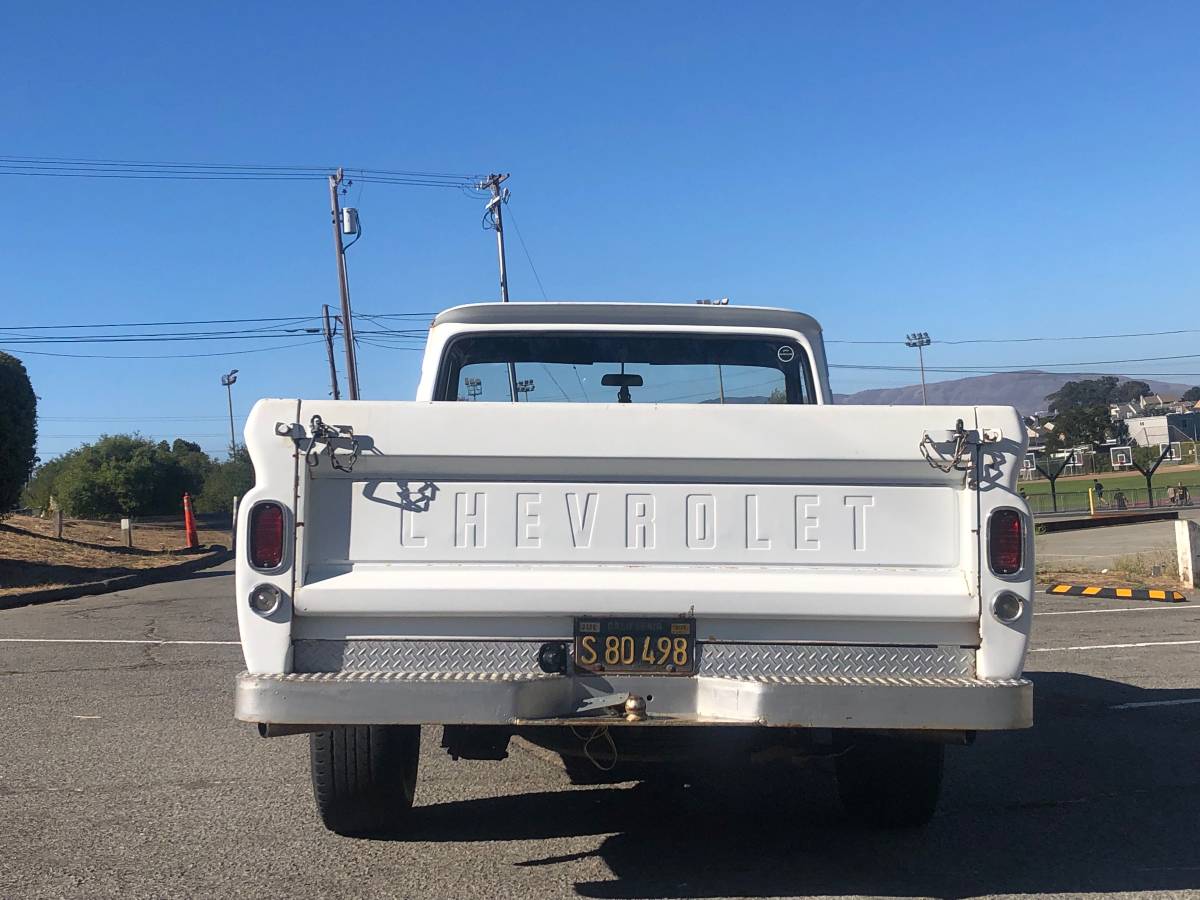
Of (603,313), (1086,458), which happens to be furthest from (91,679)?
(1086,458)

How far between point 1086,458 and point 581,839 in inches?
3073

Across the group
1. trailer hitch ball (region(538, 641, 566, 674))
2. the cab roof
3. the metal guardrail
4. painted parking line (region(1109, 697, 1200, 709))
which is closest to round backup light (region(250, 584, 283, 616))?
trailer hitch ball (region(538, 641, 566, 674))

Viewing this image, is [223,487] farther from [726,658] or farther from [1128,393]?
[1128,393]

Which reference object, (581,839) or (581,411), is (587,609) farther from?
(581,839)

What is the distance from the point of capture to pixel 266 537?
3.87 m

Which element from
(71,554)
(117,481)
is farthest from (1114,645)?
(117,481)

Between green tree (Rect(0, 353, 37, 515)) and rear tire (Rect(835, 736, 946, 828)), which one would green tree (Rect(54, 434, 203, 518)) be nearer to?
green tree (Rect(0, 353, 37, 515))

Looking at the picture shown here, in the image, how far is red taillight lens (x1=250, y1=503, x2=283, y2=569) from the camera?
152 inches

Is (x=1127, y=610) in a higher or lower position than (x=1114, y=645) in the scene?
lower

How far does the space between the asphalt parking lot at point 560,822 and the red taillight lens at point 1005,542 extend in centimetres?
119

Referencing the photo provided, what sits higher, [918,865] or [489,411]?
[489,411]

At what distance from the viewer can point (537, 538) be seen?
3951 millimetres

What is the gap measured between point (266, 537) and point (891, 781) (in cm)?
267

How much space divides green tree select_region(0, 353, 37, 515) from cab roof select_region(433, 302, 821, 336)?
14952 millimetres
